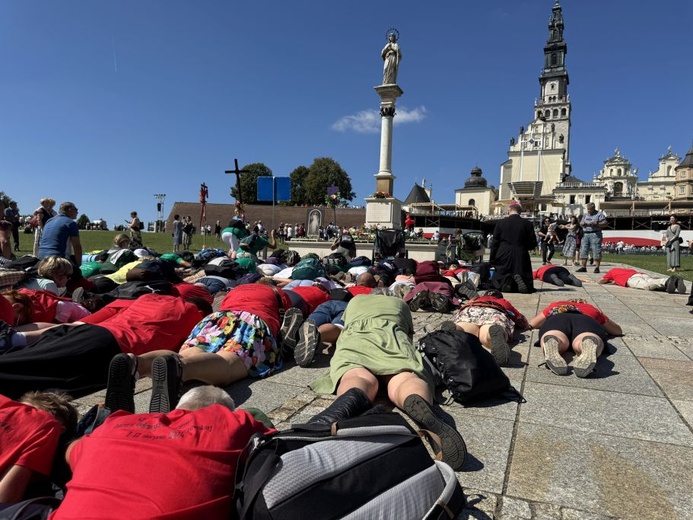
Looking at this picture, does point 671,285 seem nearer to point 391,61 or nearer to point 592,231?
point 592,231

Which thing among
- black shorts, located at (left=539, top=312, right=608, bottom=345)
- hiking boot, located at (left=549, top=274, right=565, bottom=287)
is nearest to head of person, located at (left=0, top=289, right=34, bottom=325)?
black shorts, located at (left=539, top=312, right=608, bottom=345)

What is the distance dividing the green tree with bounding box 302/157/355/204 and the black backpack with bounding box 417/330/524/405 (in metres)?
57.6

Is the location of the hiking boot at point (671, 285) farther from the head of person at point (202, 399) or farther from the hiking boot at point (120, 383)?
the hiking boot at point (120, 383)

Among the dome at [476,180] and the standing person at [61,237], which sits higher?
the dome at [476,180]

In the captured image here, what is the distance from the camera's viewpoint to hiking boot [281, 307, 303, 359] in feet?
12.8

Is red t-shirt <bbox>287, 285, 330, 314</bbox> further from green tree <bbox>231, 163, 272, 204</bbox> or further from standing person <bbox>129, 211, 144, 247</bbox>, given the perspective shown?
green tree <bbox>231, 163, 272, 204</bbox>

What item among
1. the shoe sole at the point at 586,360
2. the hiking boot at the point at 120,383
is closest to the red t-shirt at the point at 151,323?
the hiking boot at the point at 120,383

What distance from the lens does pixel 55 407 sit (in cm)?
208

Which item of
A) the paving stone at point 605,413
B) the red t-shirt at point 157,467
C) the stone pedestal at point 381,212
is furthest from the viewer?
the stone pedestal at point 381,212

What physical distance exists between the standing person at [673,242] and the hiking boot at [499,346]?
11.7 m

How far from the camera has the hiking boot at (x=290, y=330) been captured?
12.8ft

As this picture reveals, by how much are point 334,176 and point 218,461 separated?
6127 cm

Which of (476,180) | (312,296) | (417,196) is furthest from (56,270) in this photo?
(476,180)

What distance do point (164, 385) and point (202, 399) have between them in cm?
50
